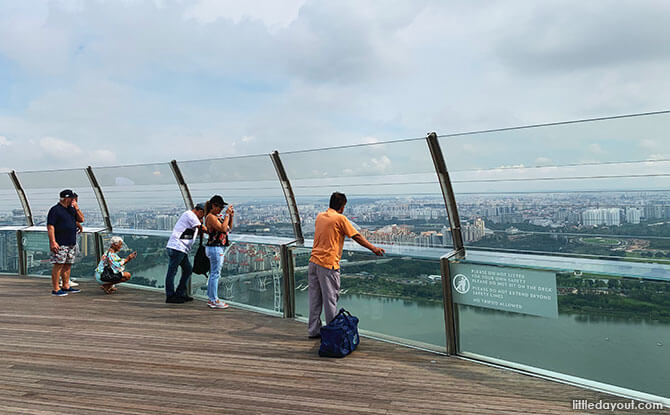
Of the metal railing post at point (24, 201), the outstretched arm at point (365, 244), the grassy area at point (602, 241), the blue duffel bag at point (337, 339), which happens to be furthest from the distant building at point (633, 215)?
the metal railing post at point (24, 201)

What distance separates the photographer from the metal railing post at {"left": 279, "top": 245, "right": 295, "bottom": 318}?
18.3 ft

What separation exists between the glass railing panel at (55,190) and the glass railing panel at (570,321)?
7203 mm

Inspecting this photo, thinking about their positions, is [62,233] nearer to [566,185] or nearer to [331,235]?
[331,235]

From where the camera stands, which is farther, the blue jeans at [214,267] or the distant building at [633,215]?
the blue jeans at [214,267]

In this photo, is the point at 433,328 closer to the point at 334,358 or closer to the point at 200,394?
the point at 334,358

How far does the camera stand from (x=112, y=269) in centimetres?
726

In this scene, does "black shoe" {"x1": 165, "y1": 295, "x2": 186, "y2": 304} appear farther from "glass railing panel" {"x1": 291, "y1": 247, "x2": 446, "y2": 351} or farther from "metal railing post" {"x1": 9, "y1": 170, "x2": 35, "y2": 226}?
"metal railing post" {"x1": 9, "y1": 170, "x2": 35, "y2": 226}

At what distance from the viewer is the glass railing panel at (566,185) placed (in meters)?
3.10

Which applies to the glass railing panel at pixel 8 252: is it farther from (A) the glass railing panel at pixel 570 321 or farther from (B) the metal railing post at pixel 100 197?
(A) the glass railing panel at pixel 570 321

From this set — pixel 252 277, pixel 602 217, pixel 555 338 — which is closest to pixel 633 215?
pixel 602 217

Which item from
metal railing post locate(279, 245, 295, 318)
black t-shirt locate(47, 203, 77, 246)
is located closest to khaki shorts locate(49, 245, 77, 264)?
black t-shirt locate(47, 203, 77, 246)

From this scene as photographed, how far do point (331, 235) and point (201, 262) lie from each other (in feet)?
9.17

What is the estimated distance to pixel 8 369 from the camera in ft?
12.7

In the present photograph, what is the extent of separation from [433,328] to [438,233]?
3.05 feet
